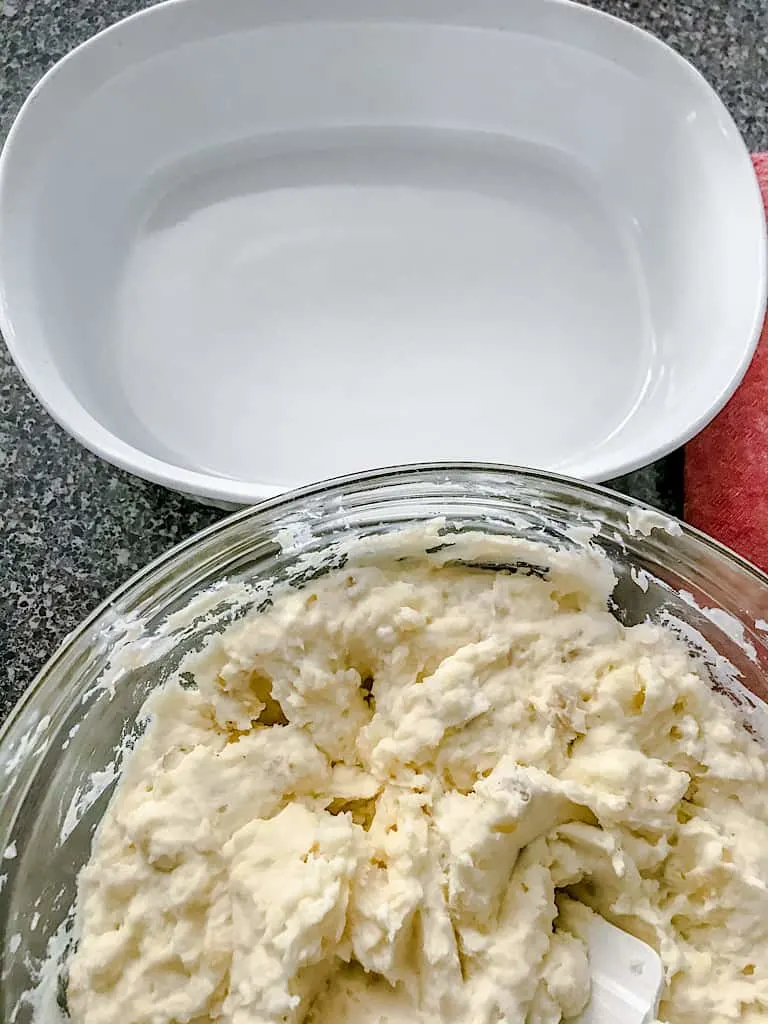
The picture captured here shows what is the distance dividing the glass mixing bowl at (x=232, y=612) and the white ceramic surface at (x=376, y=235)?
0.12 meters

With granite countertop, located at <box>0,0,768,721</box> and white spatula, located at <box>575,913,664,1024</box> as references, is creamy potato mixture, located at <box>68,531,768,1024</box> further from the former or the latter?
granite countertop, located at <box>0,0,768,721</box>

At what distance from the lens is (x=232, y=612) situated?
2.43 feet

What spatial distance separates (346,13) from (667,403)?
0.50 m

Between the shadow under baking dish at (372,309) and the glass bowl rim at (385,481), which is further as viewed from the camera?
the shadow under baking dish at (372,309)

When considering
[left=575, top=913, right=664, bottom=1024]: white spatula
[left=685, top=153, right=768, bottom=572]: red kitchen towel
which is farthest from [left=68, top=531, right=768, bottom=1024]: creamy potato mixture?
[left=685, top=153, right=768, bottom=572]: red kitchen towel

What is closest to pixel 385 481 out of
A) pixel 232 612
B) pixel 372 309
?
pixel 232 612

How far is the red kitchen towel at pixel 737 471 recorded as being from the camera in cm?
86

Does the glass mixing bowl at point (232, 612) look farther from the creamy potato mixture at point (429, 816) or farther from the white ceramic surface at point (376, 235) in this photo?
the white ceramic surface at point (376, 235)

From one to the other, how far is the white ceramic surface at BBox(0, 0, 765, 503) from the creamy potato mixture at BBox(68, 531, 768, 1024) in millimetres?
208

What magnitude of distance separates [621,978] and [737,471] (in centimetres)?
45

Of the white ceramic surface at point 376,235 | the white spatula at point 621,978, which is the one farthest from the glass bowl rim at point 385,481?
the white spatula at point 621,978

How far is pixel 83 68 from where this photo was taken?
2.96ft

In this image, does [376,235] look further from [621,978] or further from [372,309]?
[621,978]

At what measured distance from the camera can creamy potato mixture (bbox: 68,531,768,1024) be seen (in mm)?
635
